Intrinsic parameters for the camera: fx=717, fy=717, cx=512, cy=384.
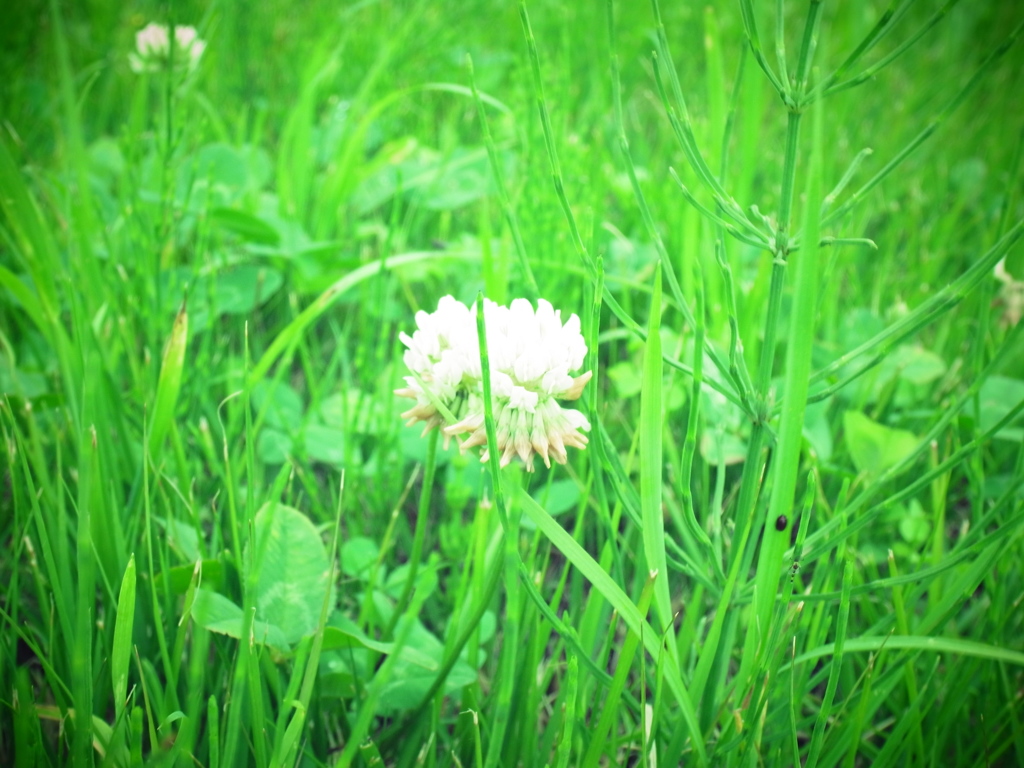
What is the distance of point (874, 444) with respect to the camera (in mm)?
1006

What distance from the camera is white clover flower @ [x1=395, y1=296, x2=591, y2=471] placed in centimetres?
54

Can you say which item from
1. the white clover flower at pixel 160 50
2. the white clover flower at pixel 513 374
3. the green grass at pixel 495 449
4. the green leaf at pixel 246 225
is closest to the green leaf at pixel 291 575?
the green grass at pixel 495 449

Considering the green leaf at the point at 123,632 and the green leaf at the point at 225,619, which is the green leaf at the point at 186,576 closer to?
the green leaf at the point at 225,619

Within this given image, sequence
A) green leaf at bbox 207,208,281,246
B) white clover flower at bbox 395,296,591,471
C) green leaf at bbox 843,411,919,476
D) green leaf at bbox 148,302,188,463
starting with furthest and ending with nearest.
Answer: green leaf at bbox 207,208,281,246, green leaf at bbox 843,411,919,476, green leaf at bbox 148,302,188,463, white clover flower at bbox 395,296,591,471

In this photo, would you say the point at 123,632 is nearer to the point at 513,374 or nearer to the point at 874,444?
the point at 513,374

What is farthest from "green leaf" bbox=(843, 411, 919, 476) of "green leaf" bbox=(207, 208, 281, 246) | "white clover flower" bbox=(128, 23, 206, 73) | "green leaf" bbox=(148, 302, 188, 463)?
"white clover flower" bbox=(128, 23, 206, 73)

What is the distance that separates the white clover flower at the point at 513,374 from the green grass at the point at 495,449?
4 cm

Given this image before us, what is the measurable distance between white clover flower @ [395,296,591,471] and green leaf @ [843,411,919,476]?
623 millimetres

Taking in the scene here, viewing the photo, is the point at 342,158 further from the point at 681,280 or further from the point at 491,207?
the point at 681,280

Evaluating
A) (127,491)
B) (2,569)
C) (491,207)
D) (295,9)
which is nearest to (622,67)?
(491,207)

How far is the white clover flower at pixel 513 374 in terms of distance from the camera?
538mm

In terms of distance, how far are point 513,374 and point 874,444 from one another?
0.69m

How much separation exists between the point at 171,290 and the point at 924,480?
968mm

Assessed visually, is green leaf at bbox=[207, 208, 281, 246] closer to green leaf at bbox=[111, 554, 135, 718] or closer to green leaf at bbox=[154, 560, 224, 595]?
green leaf at bbox=[154, 560, 224, 595]
